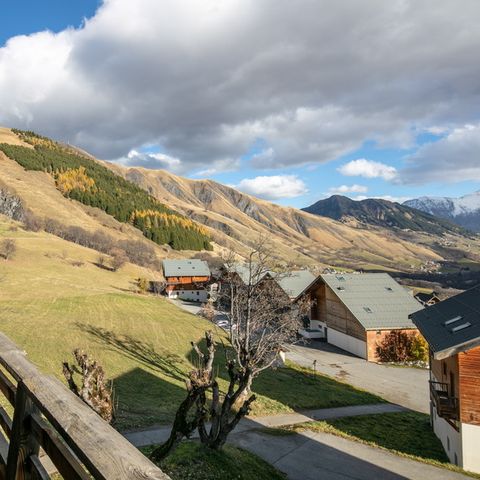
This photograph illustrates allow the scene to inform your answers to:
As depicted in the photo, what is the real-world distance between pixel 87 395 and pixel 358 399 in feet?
82.0

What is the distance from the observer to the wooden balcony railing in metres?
2.33

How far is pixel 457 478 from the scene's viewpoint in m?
20.3

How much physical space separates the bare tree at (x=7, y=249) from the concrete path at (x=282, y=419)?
57432mm

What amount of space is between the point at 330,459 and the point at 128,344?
72.6ft

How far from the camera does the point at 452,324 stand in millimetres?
25344

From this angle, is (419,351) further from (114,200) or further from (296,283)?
(114,200)

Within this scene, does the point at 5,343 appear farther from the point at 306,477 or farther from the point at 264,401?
the point at 264,401

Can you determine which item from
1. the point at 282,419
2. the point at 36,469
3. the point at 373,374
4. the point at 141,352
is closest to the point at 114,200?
the point at 141,352

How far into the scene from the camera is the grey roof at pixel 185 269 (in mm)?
96731

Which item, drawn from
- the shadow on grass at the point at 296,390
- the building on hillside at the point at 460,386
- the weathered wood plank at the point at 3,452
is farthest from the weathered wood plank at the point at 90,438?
the shadow on grass at the point at 296,390

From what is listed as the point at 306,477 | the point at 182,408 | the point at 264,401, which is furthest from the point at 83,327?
the point at 182,408

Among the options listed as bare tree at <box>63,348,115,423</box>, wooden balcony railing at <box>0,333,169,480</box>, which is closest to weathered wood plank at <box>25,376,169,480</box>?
wooden balcony railing at <box>0,333,169,480</box>

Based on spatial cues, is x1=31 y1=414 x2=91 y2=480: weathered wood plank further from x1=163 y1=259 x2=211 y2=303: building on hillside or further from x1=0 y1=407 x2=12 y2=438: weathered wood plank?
x1=163 y1=259 x2=211 y2=303: building on hillside

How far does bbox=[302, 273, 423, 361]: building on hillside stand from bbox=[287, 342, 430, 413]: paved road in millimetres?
2252
